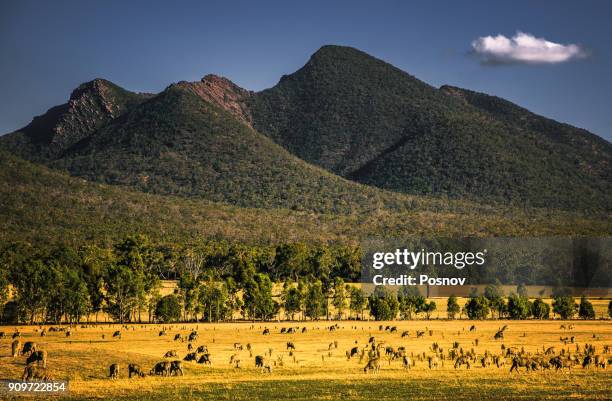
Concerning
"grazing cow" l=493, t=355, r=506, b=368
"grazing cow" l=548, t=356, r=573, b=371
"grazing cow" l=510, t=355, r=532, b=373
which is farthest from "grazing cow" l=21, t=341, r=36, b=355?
"grazing cow" l=548, t=356, r=573, b=371

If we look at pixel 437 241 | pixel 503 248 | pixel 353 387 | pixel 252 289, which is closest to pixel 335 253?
pixel 437 241

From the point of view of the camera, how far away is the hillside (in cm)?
14725

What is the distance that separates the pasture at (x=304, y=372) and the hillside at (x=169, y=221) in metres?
69.3

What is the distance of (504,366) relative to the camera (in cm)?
5459

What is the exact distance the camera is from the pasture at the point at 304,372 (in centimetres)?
4253

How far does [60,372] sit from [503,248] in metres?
102

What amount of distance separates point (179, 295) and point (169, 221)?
71.3 m

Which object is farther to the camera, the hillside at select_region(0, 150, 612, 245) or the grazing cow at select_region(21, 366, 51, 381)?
the hillside at select_region(0, 150, 612, 245)

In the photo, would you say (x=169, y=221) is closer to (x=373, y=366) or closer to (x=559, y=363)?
(x=373, y=366)

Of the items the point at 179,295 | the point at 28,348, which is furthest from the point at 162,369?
the point at 179,295

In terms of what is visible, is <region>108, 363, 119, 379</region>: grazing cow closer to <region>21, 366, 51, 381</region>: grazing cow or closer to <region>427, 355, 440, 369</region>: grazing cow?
<region>21, 366, 51, 381</region>: grazing cow

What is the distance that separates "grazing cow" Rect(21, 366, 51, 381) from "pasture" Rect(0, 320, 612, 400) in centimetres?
67

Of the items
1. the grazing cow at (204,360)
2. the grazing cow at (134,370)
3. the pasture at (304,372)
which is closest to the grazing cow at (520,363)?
the pasture at (304,372)

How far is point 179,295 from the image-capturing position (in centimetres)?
10281
